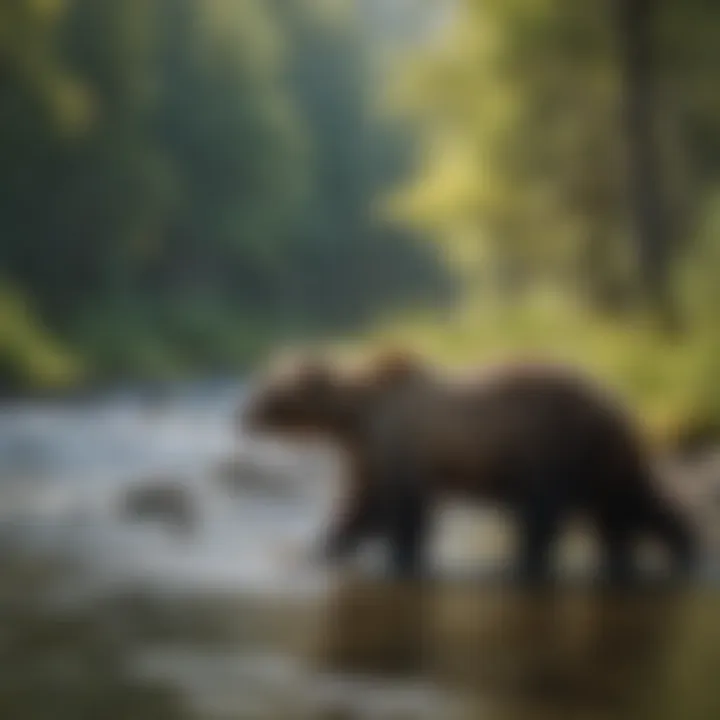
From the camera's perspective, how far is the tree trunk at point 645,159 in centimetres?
122

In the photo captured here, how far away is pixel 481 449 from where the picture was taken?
46.3 inches

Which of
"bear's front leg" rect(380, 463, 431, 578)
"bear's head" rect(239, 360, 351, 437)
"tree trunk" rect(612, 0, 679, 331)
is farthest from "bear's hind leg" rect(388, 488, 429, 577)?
"tree trunk" rect(612, 0, 679, 331)

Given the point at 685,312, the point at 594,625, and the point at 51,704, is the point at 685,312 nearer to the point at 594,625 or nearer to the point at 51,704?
the point at 594,625

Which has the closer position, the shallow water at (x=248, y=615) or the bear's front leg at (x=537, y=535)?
the shallow water at (x=248, y=615)

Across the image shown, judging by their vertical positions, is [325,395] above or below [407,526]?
above

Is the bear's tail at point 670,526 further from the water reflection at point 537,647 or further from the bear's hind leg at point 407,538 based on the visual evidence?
the bear's hind leg at point 407,538

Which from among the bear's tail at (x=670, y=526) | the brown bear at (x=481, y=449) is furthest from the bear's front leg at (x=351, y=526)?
the bear's tail at (x=670, y=526)

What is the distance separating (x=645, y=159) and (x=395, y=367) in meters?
0.32

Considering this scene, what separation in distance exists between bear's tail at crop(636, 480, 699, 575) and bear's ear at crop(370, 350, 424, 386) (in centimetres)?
24

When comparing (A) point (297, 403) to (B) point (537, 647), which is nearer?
(B) point (537, 647)

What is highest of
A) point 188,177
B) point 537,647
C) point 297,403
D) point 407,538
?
point 188,177

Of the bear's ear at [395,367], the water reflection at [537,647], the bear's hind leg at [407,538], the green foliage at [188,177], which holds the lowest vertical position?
the water reflection at [537,647]

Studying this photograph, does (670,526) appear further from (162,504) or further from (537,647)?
(162,504)

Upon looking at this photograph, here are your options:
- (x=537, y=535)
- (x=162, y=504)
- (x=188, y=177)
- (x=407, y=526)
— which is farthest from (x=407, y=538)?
(x=188, y=177)
